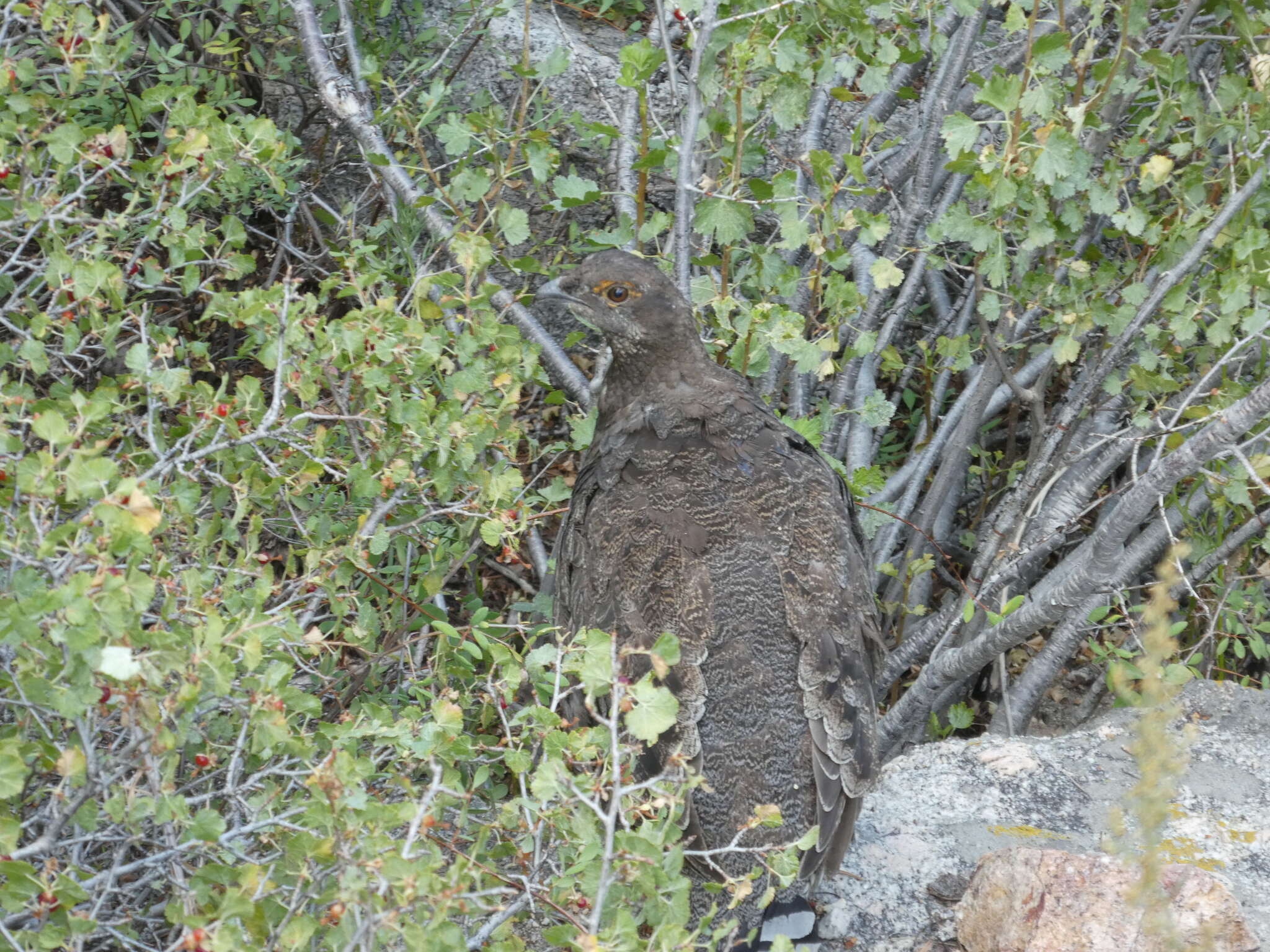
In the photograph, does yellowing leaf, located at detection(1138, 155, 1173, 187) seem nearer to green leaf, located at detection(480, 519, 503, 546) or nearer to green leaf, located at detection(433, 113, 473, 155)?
green leaf, located at detection(433, 113, 473, 155)

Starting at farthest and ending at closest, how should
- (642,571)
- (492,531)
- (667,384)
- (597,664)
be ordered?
(667,384)
(642,571)
(492,531)
(597,664)

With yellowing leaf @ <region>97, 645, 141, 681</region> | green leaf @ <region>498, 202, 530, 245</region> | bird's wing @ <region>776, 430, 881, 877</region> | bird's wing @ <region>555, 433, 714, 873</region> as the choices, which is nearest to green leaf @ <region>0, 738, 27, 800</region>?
yellowing leaf @ <region>97, 645, 141, 681</region>

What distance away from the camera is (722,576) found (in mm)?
4406

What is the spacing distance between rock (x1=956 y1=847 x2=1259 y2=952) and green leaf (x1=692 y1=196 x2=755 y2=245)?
2355mm

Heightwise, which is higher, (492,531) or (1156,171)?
(1156,171)

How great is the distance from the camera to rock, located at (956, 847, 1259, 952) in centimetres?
336

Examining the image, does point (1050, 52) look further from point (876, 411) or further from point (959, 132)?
point (876, 411)

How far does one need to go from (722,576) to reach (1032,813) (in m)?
1.52

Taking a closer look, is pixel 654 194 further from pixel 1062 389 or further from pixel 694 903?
pixel 694 903

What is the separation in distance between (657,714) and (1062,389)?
176 inches

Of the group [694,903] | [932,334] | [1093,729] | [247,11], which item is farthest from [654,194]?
[694,903]

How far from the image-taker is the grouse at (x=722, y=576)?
411 centimetres

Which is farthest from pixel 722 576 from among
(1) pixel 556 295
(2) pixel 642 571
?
(1) pixel 556 295

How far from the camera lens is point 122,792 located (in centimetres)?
274
